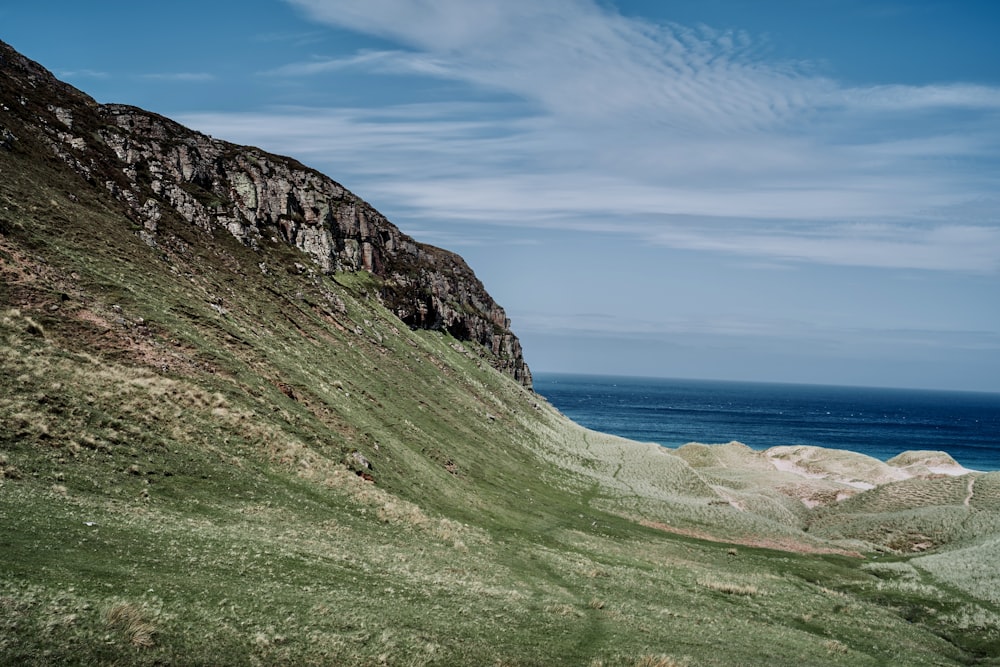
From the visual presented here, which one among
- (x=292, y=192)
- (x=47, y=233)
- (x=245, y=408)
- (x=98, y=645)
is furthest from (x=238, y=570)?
(x=292, y=192)

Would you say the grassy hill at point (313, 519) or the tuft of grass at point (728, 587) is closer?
the grassy hill at point (313, 519)

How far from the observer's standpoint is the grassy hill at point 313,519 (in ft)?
67.9

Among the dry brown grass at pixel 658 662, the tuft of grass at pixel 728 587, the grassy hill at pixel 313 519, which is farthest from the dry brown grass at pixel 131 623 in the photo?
the tuft of grass at pixel 728 587

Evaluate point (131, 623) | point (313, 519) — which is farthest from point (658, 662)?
point (313, 519)

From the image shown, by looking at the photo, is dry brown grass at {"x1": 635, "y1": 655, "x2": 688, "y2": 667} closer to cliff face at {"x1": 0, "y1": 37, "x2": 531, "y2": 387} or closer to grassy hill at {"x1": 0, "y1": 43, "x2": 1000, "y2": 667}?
grassy hill at {"x1": 0, "y1": 43, "x2": 1000, "y2": 667}

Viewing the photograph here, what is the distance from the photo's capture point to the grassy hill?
20.7m

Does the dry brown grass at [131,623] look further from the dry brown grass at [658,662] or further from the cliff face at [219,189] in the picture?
the cliff face at [219,189]

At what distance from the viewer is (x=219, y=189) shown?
8738cm

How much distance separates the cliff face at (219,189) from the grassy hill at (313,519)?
5.46 ft

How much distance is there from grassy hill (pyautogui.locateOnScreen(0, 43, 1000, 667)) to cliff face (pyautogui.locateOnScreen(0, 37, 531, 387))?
167 centimetres

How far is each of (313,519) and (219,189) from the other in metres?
68.0

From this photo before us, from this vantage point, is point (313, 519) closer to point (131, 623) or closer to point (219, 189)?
point (131, 623)

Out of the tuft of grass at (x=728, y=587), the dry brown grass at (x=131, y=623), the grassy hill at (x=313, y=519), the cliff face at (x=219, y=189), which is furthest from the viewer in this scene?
the cliff face at (x=219, y=189)

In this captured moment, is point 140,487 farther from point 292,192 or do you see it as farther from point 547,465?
point 292,192
